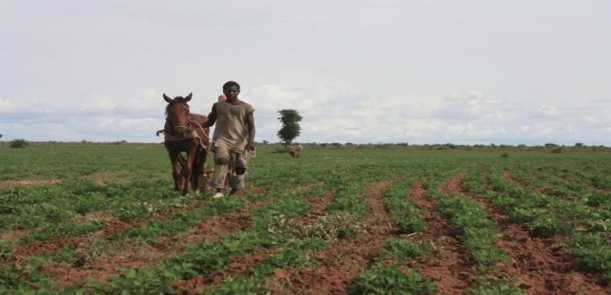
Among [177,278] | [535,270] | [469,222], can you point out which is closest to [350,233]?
[469,222]

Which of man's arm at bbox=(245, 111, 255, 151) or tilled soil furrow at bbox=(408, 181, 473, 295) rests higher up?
man's arm at bbox=(245, 111, 255, 151)

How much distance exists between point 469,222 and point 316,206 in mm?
3445

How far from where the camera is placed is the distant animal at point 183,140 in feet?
38.3

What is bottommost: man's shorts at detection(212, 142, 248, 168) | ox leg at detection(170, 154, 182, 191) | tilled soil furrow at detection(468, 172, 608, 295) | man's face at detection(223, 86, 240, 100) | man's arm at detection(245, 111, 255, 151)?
tilled soil furrow at detection(468, 172, 608, 295)

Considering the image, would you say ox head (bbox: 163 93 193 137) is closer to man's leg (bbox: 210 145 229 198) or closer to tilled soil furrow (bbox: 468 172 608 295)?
man's leg (bbox: 210 145 229 198)

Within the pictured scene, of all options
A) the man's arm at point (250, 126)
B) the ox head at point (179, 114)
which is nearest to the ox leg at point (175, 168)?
the ox head at point (179, 114)

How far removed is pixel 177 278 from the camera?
5133 millimetres

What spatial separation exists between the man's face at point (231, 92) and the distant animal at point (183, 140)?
3.11 ft

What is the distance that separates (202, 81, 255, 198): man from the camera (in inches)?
444

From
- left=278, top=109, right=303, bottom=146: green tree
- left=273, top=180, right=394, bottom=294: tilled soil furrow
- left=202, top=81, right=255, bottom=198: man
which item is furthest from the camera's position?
left=278, top=109, right=303, bottom=146: green tree

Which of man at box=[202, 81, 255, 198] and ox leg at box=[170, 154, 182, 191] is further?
ox leg at box=[170, 154, 182, 191]

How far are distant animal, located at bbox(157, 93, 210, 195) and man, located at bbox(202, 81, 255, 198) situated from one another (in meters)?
0.53

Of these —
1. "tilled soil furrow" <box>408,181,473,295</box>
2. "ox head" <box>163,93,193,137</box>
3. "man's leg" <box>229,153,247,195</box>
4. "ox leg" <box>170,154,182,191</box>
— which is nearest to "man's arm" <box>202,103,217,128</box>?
"ox head" <box>163,93,193,137</box>

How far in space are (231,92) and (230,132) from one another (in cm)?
77
